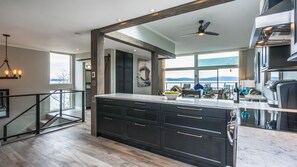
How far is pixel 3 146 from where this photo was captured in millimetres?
3086

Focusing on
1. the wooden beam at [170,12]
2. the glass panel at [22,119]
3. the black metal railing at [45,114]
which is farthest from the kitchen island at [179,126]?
the glass panel at [22,119]

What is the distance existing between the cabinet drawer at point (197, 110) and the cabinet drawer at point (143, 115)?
0.23 m

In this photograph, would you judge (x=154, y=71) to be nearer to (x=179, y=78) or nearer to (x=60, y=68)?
(x=179, y=78)

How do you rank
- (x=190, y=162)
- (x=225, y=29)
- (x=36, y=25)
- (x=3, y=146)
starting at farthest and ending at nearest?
(x=225, y=29), (x=36, y=25), (x=3, y=146), (x=190, y=162)

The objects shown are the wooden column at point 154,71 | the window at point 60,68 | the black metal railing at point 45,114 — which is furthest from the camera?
the window at point 60,68

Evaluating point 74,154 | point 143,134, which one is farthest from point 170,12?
point 74,154

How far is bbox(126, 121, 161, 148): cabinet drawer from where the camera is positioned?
274 centimetres

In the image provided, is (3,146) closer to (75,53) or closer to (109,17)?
(109,17)

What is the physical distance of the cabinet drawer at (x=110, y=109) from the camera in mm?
3265

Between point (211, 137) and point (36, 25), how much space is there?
4.21 metres

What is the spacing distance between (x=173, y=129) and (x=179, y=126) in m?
0.12

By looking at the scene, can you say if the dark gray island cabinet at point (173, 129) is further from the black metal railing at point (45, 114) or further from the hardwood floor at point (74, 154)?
the black metal railing at point (45, 114)

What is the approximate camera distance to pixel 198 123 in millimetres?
2340

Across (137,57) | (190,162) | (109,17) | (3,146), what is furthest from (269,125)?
(137,57)
